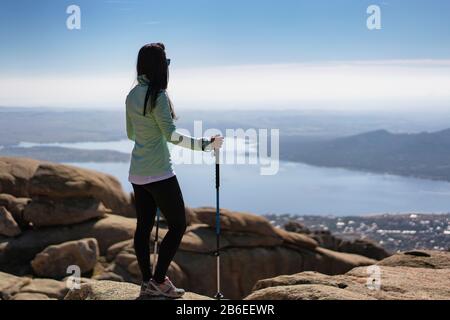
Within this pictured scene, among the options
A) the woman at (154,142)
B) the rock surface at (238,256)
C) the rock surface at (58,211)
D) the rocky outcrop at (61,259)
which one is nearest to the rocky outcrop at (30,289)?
the rocky outcrop at (61,259)

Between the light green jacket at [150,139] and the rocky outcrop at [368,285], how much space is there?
2700 mm

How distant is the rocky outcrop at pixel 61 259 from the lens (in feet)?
72.4

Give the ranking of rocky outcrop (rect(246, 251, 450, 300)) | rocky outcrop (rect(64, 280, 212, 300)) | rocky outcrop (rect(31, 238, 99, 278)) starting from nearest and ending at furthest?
rocky outcrop (rect(246, 251, 450, 300)), rocky outcrop (rect(64, 280, 212, 300)), rocky outcrop (rect(31, 238, 99, 278))

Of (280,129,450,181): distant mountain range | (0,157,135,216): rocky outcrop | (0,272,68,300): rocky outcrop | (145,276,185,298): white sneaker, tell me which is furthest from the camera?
(280,129,450,181): distant mountain range

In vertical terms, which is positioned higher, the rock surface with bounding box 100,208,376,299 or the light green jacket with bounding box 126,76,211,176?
the light green jacket with bounding box 126,76,211,176

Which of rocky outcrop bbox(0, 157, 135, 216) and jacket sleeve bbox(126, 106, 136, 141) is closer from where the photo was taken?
jacket sleeve bbox(126, 106, 136, 141)

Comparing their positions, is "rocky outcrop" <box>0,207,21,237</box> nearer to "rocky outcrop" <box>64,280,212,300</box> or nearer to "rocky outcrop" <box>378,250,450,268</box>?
"rocky outcrop" <box>64,280,212,300</box>

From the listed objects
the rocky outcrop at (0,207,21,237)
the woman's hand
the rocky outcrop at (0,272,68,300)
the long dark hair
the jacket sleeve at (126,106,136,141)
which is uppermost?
the long dark hair

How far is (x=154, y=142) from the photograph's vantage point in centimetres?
806

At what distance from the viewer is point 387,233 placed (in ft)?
264

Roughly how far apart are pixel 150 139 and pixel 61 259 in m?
15.6

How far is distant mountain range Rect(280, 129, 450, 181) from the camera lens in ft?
258

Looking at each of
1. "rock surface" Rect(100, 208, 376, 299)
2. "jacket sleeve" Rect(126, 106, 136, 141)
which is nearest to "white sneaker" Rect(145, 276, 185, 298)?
"jacket sleeve" Rect(126, 106, 136, 141)

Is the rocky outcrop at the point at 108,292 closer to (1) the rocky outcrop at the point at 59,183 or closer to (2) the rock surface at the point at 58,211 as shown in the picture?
(2) the rock surface at the point at 58,211
